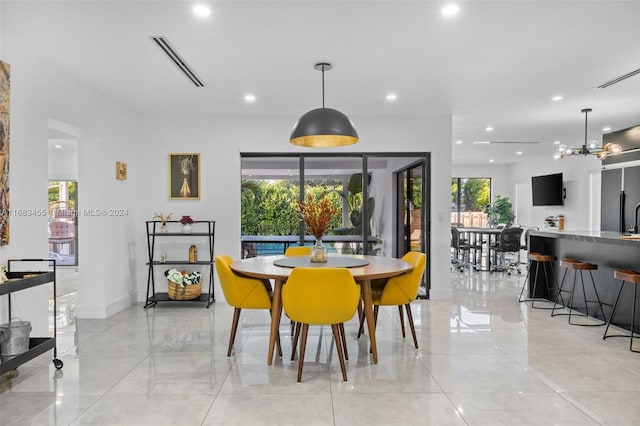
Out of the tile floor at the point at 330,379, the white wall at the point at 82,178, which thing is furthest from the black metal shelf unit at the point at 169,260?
the tile floor at the point at 330,379

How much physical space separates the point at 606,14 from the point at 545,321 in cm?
309

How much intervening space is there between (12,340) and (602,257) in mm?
5508

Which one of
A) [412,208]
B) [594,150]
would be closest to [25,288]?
[412,208]

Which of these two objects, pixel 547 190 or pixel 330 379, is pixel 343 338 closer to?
pixel 330 379

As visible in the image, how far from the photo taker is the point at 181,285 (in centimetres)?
513

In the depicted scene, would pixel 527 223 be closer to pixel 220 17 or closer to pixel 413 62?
pixel 413 62

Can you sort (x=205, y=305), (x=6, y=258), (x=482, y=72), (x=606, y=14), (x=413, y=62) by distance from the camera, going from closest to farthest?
(x=606, y=14)
(x=6, y=258)
(x=413, y=62)
(x=482, y=72)
(x=205, y=305)

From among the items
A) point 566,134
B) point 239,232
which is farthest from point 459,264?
point 239,232

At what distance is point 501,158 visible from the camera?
10586 millimetres

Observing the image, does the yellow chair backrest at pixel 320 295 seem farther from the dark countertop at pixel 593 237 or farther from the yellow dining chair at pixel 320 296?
the dark countertop at pixel 593 237

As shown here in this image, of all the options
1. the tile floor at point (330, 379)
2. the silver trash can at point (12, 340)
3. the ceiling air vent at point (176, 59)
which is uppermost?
the ceiling air vent at point (176, 59)

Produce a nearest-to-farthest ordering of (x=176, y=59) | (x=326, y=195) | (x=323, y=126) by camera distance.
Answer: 1. (x=323, y=126)
2. (x=176, y=59)
3. (x=326, y=195)

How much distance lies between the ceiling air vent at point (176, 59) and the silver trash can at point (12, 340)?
2279 millimetres

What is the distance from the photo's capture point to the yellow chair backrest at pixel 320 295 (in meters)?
2.78
